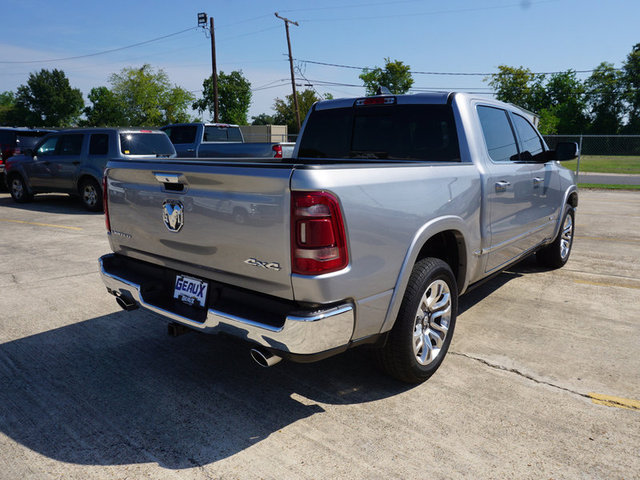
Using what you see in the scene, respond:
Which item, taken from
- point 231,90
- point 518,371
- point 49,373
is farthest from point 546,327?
point 231,90

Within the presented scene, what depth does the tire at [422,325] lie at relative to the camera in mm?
2965

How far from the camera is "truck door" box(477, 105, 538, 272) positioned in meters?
3.95

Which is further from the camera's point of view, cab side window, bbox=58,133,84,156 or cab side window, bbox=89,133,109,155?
cab side window, bbox=58,133,84,156

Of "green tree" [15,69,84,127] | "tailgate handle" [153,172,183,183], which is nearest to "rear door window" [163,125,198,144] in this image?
"tailgate handle" [153,172,183,183]

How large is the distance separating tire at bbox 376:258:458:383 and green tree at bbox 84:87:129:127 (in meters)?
83.0

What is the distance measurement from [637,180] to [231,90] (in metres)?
68.9

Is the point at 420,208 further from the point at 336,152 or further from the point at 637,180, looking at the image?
the point at 637,180

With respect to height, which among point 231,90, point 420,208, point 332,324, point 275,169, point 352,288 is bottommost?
point 332,324

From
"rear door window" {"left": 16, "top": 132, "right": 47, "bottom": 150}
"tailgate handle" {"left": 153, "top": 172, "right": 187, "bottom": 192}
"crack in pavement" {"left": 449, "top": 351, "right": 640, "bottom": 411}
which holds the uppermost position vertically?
"rear door window" {"left": 16, "top": 132, "right": 47, "bottom": 150}

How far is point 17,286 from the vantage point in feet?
17.9

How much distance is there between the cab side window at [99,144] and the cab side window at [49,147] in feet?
4.27

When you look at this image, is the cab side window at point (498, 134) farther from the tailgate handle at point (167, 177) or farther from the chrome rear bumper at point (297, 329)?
the tailgate handle at point (167, 177)

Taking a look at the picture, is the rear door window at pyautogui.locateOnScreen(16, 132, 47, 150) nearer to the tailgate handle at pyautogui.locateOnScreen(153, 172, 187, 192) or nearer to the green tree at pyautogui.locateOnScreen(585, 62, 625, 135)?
the tailgate handle at pyautogui.locateOnScreen(153, 172, 187, 192)

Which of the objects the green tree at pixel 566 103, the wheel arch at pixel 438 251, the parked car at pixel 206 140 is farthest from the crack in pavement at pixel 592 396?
the green tree at pixel 566 103
